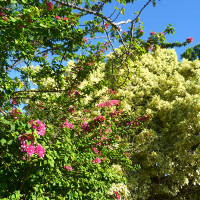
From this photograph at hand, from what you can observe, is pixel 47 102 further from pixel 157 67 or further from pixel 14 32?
pixel 157 67

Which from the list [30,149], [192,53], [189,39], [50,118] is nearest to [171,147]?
[50,118]

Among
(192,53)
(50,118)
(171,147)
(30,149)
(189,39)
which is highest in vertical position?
(192,53)

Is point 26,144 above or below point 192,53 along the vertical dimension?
below

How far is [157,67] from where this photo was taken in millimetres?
13367

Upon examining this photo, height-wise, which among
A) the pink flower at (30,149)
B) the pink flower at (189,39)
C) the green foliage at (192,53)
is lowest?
the pink flower at (30,149)

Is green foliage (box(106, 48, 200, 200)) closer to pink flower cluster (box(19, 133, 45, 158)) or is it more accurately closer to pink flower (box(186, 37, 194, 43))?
pink flower cluster (box(19, 133, 45, 158))

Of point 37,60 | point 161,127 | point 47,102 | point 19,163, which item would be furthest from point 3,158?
point 161,127

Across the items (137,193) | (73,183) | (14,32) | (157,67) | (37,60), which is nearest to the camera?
(14,32)

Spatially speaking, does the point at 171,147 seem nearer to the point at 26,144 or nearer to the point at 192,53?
the point at 26,144

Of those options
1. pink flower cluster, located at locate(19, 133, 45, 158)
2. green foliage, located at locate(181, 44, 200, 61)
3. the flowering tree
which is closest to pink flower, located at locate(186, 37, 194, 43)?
green foliage, located at locate(181, 44, 200, 61)

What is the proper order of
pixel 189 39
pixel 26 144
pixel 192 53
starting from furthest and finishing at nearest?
pixel 192 53, pixel 189 39, pixel 26 144

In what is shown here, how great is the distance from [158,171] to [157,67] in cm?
790

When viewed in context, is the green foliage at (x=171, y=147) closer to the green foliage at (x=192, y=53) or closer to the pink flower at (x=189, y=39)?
the pink flower at (x=189, y=39)

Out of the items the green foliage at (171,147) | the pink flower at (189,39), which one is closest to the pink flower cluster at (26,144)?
the green foliage at (171,147)
